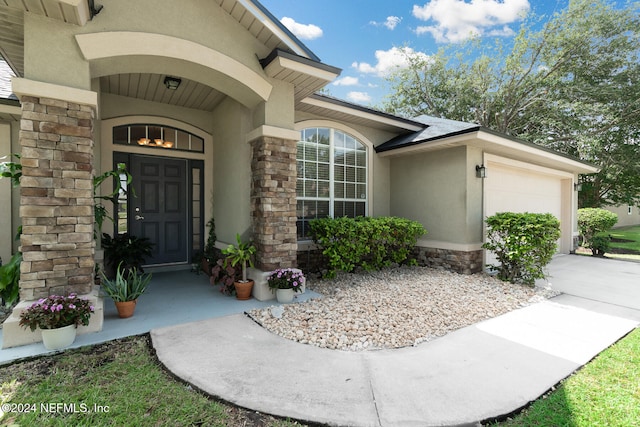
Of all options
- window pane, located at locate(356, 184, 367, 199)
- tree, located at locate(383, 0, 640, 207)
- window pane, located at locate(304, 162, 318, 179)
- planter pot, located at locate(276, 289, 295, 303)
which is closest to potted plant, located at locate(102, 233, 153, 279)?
planter pot, located at locate(276, 289, 295, 303)

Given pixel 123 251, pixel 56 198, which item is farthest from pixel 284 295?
pixel 123 251

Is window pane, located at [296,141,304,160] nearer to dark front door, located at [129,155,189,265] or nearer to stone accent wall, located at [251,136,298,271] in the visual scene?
stone accent wall, located at [251,136,298,271]

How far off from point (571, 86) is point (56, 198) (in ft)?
63.9

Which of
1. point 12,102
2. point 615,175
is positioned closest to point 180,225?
point 12,102

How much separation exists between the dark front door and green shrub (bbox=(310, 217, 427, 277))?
9.99 feet

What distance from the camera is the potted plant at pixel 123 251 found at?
545cm

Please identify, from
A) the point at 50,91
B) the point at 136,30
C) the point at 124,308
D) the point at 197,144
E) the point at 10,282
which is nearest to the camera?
the point at 50,91

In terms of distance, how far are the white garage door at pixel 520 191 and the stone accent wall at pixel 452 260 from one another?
0.60 m

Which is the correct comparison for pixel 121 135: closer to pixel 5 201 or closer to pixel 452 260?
pixel 5 201

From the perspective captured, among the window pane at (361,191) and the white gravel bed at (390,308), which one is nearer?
the white gravel bed at (390,308)

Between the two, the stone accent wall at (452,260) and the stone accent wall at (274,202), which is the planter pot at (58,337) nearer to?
the stone accent wall at (274,202)

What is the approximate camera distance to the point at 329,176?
6.98 m

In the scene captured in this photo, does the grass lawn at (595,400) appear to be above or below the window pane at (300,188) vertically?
below

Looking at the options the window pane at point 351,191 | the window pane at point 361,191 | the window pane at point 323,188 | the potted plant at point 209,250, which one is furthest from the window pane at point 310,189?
the potted plant at point 209,250
